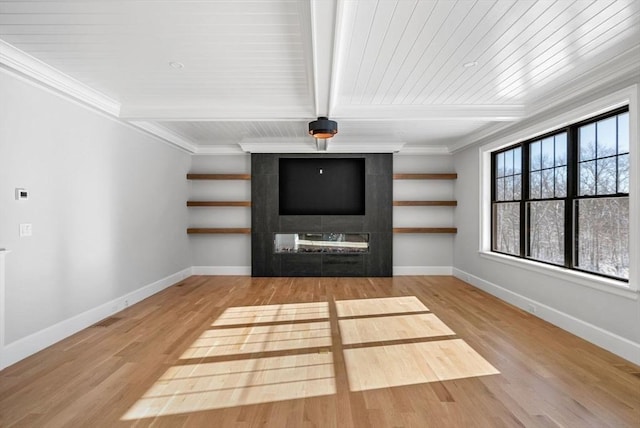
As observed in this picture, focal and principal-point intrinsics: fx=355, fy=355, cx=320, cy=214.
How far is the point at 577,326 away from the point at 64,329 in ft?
16.5

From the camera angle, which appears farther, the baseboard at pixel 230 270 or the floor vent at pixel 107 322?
the baseboard at pixel 230 270

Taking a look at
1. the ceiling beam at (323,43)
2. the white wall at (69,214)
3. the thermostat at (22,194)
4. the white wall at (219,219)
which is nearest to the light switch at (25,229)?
the white wall at (69,214)

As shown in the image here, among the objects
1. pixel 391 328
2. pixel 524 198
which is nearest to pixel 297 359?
pixel 391 328

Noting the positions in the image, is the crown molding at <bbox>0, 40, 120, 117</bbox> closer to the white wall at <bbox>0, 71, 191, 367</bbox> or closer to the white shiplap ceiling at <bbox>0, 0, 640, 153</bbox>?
the white shiplap ceiling at <bbox>0, 0, 640, 153</bbox>

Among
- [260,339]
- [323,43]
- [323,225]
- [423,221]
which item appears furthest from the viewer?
[423,221]

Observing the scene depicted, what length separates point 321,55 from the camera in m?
2.64

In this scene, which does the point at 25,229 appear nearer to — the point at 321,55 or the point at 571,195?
the point at 321,55

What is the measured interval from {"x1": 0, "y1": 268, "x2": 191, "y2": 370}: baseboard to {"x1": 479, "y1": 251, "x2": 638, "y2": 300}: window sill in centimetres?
506

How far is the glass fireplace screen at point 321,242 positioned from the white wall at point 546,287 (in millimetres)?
1829

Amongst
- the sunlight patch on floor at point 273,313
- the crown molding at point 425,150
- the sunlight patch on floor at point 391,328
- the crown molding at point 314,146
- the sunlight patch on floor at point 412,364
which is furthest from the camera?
the crown molding at point 425,150

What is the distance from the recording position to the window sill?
9.87ft

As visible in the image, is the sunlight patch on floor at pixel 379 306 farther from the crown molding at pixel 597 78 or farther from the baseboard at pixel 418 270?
the crown molding at pixel 597 78

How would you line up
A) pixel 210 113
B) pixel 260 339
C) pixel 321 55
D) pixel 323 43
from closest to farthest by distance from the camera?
pixel 323 43 → pixel 321 55 → pixel 260 339 → pixel 210 113

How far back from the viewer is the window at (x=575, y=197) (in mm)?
3252
